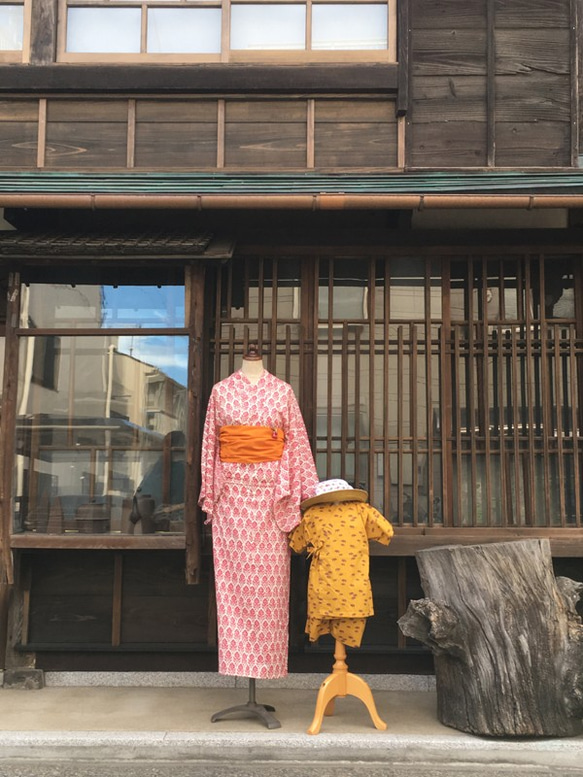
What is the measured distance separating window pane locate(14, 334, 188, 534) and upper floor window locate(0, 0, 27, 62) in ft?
8.58

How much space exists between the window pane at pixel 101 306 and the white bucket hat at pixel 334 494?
1.70 m

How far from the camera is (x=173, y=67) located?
6285mm

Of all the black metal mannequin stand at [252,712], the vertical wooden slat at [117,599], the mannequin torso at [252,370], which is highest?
the mannequin torso at [252,370]

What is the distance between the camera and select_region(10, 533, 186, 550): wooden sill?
5.41 metres

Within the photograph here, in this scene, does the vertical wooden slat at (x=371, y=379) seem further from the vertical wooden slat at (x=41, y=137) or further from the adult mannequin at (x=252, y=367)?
the vertical wooden slat at (x=41, y=137)

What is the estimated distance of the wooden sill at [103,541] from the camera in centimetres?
541

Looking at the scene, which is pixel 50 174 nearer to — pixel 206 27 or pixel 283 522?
pixel 206 27

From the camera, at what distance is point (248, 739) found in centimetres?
454

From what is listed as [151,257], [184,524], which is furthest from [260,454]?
[151,257]

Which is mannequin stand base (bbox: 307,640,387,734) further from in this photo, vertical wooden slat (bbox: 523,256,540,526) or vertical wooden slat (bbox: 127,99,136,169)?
vertical wooden slat (bbox: 127,99,136,169)

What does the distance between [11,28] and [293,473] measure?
4551 millimetres

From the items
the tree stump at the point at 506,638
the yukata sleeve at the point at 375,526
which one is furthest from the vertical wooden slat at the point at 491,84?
the tree stump at the point at 506,638

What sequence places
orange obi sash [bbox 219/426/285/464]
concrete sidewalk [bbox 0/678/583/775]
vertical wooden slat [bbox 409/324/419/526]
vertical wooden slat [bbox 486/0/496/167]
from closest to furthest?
concrete sidewalk [bbox 0/678/583/775]
orange obi sash [bbox 219/426/285/464]
vertical wooden slat [bbox 409/324/419/526]
vertical wooden slat [bbox 486/0/496/167]

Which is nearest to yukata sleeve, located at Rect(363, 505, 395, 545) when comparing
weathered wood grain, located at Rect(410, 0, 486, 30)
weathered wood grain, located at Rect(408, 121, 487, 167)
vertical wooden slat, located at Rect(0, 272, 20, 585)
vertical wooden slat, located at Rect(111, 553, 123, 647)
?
vertical wooden slat, located at Rect(111, 553, 123, 647)
